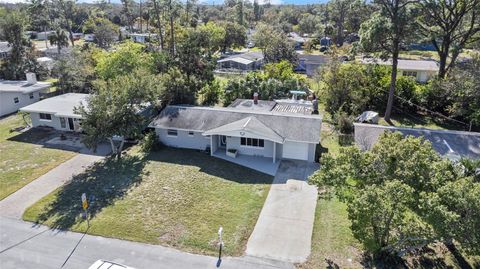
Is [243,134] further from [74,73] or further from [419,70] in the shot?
[419,70]

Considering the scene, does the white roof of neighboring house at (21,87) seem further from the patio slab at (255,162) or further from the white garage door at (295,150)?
the white garage door at (295,150)

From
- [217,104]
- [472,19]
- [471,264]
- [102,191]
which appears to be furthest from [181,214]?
[472,19]

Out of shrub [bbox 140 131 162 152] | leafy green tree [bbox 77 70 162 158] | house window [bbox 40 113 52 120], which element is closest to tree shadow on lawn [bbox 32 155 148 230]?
shrub [bbox 140 131 162 152]

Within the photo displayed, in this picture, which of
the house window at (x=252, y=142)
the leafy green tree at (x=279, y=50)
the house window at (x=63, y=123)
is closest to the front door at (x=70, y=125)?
the house window at (x=63, y=123)

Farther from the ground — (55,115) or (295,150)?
(55,115)

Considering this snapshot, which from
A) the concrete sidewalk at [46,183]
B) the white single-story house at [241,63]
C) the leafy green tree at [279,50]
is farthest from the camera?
the white single-story house at [241,63]

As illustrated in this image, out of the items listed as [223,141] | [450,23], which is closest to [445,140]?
[223,141]
